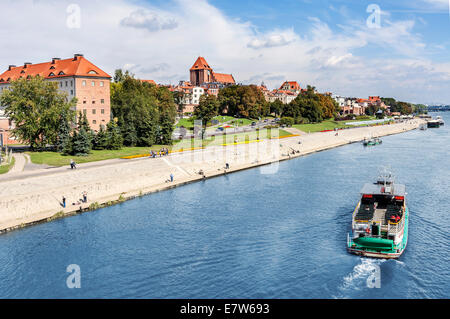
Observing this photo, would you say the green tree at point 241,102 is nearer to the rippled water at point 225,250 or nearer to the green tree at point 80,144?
the green tree at point 80,144

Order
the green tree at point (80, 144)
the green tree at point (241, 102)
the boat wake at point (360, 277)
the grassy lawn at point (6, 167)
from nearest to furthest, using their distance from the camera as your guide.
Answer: the boat wake at point (360, 277)
the grassy lawn at point (6, 167)
the green tree at point (80, 144)
the green tree at point (241, 102)

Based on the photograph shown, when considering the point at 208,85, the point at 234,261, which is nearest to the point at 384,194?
the point at 234,261

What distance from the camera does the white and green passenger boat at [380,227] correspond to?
27.3m

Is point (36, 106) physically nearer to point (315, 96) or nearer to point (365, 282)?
point (365, 282)

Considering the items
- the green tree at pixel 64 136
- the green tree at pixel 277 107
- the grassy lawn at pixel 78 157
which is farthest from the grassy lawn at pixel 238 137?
the green tree at pixel 277 107

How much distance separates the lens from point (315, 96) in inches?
6496

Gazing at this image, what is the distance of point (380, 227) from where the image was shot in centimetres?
2853

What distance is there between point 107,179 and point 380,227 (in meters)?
30.2

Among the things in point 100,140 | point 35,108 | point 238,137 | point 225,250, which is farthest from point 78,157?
point 238,137

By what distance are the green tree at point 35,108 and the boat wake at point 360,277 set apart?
48.7 m

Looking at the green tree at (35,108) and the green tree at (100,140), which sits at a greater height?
the green tree at (35,108)

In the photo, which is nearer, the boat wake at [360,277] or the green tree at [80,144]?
the boat wake at [360,277]
